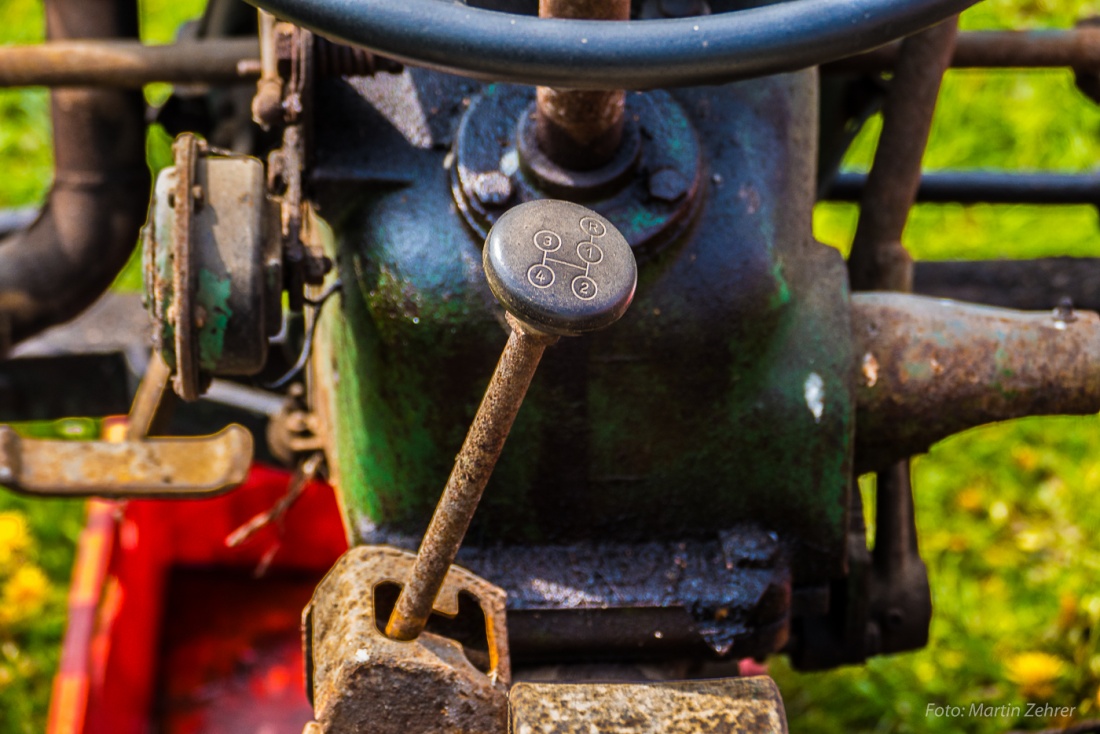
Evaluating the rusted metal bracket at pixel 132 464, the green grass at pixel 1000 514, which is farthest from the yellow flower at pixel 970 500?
the rusted metal bracket at pixel 132 464

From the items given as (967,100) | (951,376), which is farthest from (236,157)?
(967,100)

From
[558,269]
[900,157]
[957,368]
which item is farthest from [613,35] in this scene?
[900,157]

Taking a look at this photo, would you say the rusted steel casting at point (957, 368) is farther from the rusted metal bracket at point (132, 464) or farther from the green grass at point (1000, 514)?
the green grass at point (1000, 514)

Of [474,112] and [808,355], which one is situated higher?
[474,112]

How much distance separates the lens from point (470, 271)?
104 centimetres

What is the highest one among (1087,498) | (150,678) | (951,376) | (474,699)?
(951,376)

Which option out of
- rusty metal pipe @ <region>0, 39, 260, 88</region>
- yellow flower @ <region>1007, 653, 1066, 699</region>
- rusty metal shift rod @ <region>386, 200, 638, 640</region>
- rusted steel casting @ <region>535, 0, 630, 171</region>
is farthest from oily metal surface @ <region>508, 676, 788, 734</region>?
yellow flower @ <region>1007, 653, 1066, 699</region>

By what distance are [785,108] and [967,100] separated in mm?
2214

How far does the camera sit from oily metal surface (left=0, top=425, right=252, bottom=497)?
138 centimetres

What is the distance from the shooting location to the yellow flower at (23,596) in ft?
7.03

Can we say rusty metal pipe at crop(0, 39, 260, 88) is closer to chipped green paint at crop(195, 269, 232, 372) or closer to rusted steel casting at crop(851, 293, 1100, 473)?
chipped green paint at crop(195, 269, 232, 372)

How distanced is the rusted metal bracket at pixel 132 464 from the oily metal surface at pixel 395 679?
448 mm

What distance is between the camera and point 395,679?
0.91 meters

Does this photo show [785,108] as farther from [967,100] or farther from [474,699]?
[967,100]
